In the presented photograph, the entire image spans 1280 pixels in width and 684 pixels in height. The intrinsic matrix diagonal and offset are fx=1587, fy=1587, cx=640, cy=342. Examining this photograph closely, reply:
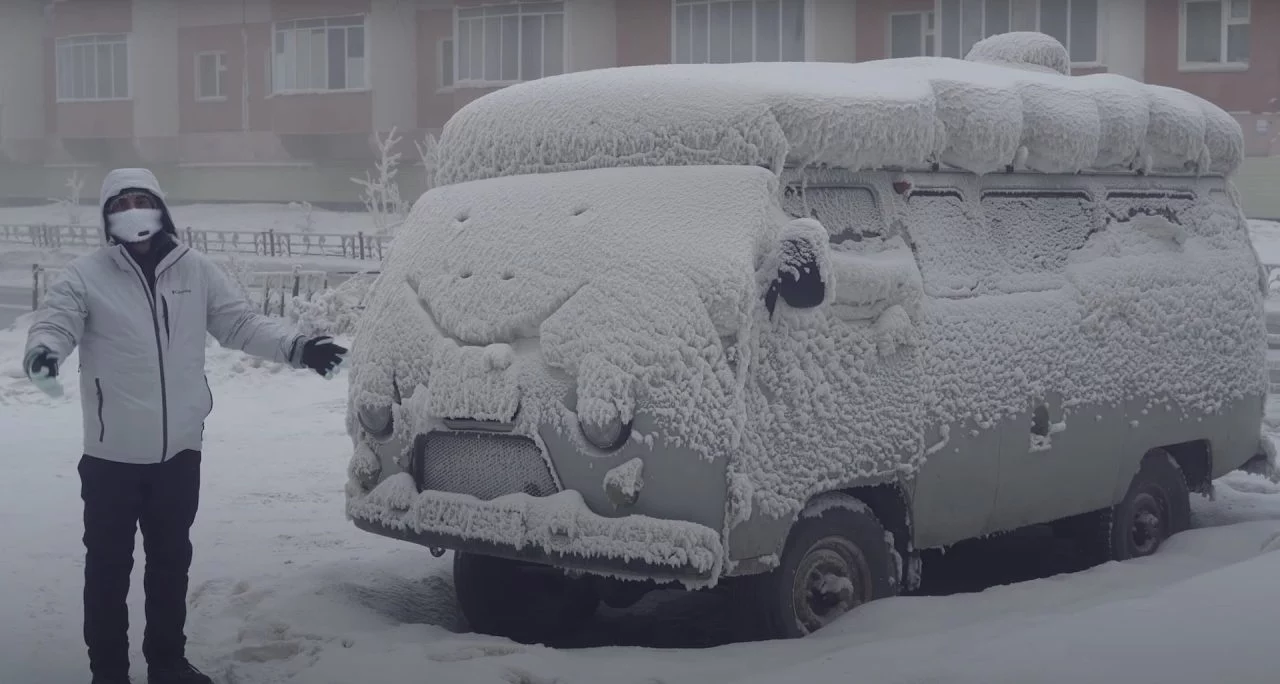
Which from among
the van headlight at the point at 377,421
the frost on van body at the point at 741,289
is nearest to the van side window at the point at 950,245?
the frost on van body at the point at 741,289

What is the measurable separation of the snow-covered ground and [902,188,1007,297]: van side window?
1.28 m

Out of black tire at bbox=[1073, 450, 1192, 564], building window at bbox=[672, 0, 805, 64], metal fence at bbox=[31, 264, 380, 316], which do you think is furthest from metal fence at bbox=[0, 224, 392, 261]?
black tire at bbox=[1073, 450, 1192, 564]

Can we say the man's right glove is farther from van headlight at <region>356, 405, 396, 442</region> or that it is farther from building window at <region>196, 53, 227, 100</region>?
building window at <region>196, 53, 227, 100</region>

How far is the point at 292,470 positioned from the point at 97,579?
209 inches

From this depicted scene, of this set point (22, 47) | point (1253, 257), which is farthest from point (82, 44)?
point (1253, 257)

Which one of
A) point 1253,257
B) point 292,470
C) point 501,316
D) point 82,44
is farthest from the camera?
point 82,44

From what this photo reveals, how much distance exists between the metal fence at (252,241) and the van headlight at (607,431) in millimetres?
25750

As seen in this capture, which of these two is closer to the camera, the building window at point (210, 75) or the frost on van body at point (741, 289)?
the frost on van body at point (741, 289)

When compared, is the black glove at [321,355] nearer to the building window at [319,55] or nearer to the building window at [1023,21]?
the building window at [1023,21]

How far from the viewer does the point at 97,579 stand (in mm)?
5500

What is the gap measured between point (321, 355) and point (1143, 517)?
4279 millimetres

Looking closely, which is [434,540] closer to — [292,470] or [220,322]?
[220,322]

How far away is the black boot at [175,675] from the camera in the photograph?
5.57 m

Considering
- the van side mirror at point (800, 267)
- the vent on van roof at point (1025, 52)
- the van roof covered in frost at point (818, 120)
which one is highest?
the vent on van roof at point (1025, 52)
